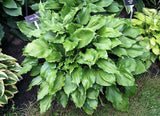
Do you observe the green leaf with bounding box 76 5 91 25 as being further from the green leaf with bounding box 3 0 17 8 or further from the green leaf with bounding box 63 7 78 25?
the green leaf with bounding box 3 0 17 8

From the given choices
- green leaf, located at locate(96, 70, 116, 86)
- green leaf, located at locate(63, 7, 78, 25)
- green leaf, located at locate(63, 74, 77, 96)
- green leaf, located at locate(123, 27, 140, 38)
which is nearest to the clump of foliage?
green leaf, located at locate(123, 27, 140, 38)

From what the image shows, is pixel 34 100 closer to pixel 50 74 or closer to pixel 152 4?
pixel 50 74

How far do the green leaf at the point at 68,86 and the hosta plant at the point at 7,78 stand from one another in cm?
84

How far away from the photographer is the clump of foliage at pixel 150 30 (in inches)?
111

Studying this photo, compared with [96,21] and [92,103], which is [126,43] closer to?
[96,21]

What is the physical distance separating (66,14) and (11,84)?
1339 mm

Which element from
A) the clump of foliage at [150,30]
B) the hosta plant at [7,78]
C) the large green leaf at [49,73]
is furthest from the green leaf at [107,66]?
the hosta plant at [7,78]

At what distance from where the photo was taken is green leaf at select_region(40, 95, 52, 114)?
2.30 metres

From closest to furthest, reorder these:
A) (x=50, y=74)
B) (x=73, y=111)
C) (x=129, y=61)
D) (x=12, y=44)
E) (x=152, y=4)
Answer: (x=50, y=74)
(x=129, y=61)
(x=73, y=111)
(x=12, y=44)
(x=152, y=4)

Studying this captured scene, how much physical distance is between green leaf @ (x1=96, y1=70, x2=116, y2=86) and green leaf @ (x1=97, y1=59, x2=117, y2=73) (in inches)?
2.9

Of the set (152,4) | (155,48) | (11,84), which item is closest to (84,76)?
(11,84)

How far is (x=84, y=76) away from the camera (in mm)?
2174

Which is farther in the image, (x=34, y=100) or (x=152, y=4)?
(x=152, y=4)

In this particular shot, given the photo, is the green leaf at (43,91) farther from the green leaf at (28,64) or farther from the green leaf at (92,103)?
the green leaf at (92,103)
